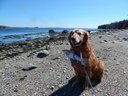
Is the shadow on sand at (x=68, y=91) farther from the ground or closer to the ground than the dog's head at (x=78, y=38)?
closer to the ground

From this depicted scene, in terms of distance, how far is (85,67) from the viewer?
23.4 ft

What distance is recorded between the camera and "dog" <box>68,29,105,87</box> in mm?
6800

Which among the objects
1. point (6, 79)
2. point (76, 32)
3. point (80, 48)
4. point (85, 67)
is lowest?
point (6, 79)

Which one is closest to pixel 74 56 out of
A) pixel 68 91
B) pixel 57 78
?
pixel 68 91

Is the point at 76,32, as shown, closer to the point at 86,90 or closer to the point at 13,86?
the point at 86,90

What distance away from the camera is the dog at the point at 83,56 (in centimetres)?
680

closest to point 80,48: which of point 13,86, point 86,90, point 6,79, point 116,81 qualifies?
point 86,90

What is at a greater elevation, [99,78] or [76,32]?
[76,32]

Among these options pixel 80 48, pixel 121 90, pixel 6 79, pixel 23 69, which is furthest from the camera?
pixel 23 69

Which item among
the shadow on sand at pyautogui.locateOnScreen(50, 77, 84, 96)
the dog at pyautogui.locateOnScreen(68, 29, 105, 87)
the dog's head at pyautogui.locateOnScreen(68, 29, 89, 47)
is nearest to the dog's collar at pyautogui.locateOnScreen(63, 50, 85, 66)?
the dog at pyautogui.locateOnScreen(68, 29, 105, 87)

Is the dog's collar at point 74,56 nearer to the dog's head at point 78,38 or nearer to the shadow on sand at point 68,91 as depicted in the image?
the dog's head at point 78,38

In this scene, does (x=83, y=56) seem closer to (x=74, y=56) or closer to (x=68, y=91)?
(x=74, y=56)

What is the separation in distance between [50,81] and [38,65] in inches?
88.1

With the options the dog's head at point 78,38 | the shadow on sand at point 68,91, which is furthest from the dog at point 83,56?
the shadow on sand at point 68,91
